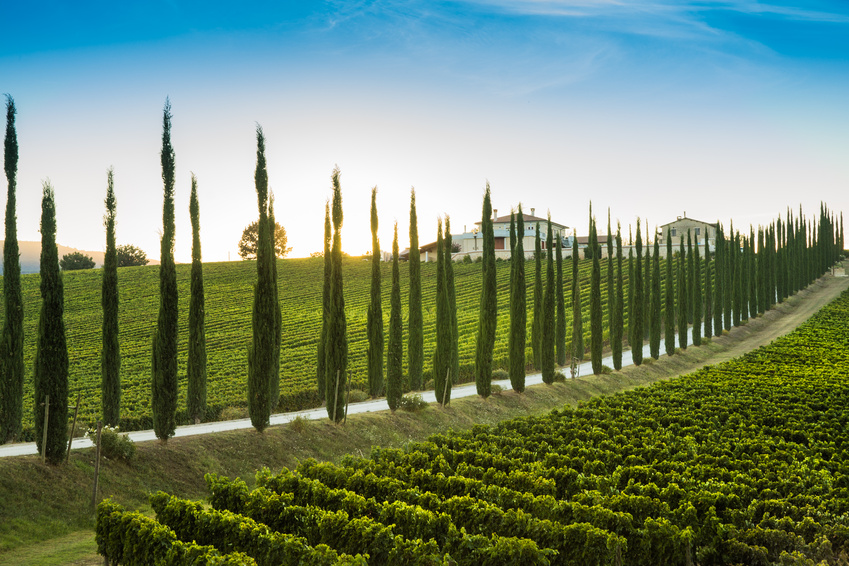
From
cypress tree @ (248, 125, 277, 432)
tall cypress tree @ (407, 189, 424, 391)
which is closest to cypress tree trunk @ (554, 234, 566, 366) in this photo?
tall cypress tree @ (407, 189, 424, 391)

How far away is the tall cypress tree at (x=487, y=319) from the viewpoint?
3059cm

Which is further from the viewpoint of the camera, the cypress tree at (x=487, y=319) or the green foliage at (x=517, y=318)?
the green foliage at (x=517, y=318)

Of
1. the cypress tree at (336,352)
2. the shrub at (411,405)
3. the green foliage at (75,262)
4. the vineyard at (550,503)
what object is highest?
the green foliage at (75,262)

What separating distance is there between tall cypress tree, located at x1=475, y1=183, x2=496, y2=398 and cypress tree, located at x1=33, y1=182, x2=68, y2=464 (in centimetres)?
1751

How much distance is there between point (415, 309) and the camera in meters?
32.2

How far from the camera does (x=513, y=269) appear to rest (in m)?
33.0

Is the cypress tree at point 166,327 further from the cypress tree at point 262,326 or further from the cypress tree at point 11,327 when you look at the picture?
the cypress tree at point 11,327

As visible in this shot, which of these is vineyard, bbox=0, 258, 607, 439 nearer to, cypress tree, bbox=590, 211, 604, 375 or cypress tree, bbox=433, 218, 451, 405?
cypress tree, bbox=433, 218, 451, 405

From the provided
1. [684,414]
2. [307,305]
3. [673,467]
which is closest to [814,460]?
[673,467]

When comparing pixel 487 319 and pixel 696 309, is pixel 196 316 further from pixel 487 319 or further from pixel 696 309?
pixel 696 309

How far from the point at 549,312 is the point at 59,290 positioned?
2471 cm

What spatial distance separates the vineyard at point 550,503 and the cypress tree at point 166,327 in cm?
475

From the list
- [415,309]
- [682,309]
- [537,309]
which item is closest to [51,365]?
[415,309]

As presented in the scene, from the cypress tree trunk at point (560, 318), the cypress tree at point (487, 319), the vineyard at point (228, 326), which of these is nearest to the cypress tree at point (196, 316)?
the vineyard at point (228, 326)
